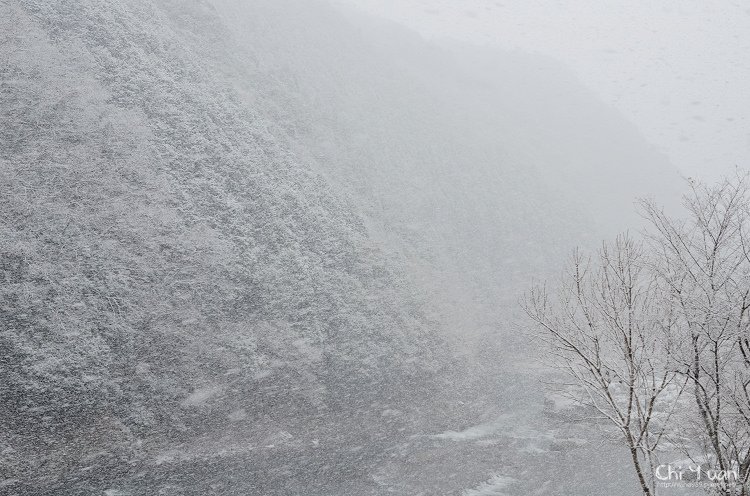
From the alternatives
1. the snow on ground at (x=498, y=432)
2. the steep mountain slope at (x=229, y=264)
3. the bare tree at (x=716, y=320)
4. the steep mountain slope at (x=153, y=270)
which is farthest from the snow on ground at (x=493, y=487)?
the bare tree at (x=716, y=320)

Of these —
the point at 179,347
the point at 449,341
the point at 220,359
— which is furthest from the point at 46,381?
the point at 449,341

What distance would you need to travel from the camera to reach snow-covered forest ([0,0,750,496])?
15375mm

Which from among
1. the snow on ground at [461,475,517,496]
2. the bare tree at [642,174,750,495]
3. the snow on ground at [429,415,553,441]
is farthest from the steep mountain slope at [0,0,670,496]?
the bare tree at [642,174,750,495]

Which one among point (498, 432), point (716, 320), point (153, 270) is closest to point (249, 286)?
point (153, 270)

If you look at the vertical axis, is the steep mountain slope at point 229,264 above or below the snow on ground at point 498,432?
above

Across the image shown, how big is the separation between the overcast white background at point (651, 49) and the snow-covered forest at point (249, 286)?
34.0 metres

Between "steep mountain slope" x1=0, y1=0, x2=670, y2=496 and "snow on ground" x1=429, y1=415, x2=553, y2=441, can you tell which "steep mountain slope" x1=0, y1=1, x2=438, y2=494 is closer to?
"steep mountain slope" x1=0, y1=0, x2=670, y2=496

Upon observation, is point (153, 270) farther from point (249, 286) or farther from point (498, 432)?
point (498, 432)

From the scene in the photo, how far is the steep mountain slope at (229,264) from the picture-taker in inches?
612

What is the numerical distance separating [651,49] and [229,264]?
79284 mm

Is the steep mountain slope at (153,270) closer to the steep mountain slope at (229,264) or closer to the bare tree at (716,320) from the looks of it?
the steep mountain slope at (229,264)

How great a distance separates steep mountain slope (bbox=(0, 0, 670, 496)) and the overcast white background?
32.5 metres

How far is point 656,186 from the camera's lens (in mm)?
52406

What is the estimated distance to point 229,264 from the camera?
2184 cm
